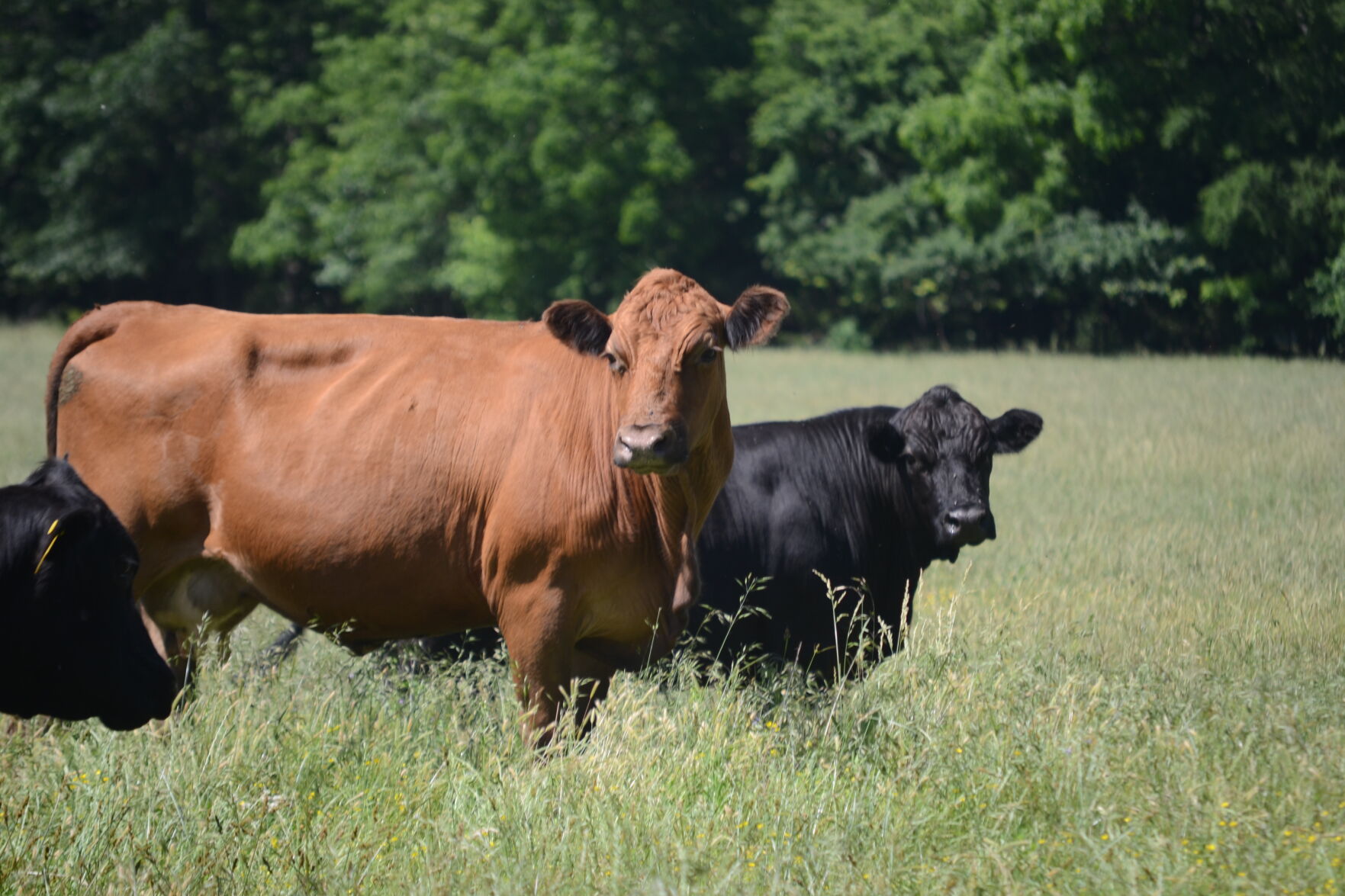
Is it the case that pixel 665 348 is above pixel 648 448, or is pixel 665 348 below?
above

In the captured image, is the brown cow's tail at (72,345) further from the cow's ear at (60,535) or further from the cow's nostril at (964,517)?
the cow's nostril at (964,517)

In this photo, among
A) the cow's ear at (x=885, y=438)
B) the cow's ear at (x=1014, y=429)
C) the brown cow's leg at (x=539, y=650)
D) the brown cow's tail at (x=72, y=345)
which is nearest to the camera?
the brown cow's leg at (x=539, y=650)

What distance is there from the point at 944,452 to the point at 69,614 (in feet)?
12.4

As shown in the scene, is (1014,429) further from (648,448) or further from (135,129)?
(135,129)

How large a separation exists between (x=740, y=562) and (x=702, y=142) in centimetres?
2974

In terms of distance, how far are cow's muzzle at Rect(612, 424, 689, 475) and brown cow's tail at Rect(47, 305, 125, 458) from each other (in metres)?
2.57

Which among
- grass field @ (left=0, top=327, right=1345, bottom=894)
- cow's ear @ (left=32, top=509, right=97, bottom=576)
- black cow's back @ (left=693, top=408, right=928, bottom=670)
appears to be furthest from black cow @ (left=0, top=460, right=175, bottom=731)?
black cow's back @ (left=693, top=408, right=928, bottom=670)

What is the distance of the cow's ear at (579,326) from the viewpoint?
176 inches

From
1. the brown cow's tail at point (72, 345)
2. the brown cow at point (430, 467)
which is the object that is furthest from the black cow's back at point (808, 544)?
the brown cow's tail at point (72, 345)

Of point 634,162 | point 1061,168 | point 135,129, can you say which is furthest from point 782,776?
point 135,129

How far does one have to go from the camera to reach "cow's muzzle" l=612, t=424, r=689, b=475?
13.2ft

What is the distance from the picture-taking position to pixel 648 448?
13.2 feet

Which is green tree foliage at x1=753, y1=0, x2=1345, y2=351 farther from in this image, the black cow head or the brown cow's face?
the brown cow's face

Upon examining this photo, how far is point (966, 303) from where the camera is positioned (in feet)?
96.3
